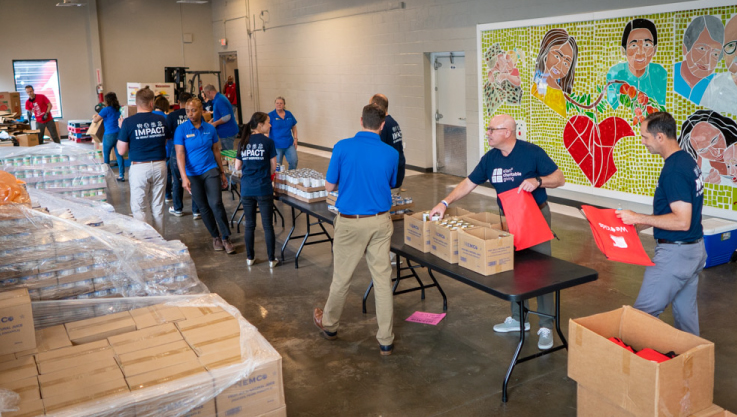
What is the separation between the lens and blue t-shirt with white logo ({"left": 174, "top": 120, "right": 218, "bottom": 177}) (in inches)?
242

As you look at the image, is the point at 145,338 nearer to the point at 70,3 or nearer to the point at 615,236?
the point at 615,236

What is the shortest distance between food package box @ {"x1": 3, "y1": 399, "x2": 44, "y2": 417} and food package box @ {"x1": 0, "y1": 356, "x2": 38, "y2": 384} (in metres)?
0.26

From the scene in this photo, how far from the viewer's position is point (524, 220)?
3.81 metres

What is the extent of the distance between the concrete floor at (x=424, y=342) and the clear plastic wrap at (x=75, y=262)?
3.37 ft

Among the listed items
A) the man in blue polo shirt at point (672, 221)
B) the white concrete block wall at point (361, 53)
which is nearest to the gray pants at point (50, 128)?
the white concrete block wall at point (361, 53)

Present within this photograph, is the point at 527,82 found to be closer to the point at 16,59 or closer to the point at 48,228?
the point at 48,228

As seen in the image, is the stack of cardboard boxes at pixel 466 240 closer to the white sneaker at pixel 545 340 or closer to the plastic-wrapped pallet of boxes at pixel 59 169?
the white sneaker at pixel 545 340

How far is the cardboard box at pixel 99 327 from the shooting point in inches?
123

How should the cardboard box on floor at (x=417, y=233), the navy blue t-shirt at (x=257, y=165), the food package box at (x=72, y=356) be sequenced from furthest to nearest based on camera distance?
the navy blue t-shirt at (x=257, y=165), the cardboard box on floor at (x=417, y=233), the food package box at (x=72, y=356)

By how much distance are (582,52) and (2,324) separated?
7095 millimetres

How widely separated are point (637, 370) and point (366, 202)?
1905 mm

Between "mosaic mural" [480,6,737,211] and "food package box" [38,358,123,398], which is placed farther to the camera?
"mosaic mural" [480,6,737,211]

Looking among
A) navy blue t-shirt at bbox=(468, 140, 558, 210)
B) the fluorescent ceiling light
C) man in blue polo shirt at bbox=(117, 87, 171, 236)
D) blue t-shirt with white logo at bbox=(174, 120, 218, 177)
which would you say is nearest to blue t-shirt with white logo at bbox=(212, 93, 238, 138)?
man in blue polo shirt at bbox=(117, 87, 171, 236)

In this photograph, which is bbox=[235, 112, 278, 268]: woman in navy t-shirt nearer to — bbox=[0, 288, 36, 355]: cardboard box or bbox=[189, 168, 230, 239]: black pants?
bbox=[189, 168, 230, 239]: black pants
